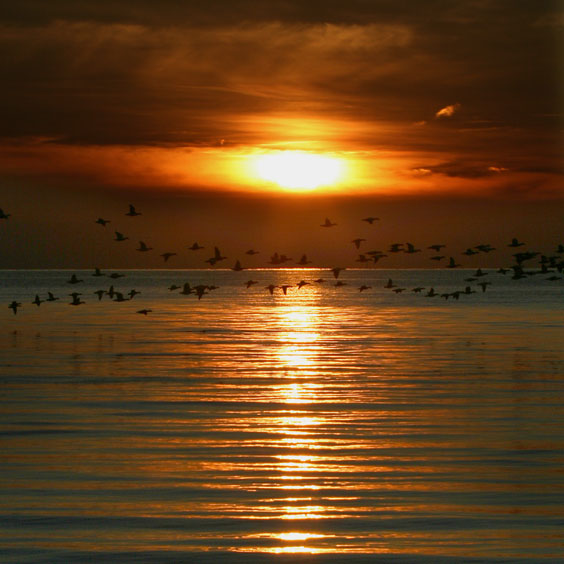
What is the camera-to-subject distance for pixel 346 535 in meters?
14.6

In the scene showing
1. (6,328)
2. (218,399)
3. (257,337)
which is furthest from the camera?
(6,328)

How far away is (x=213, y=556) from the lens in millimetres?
13672

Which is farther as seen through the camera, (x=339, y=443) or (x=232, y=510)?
(x=339, y=443)

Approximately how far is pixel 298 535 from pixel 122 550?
2257 millimetres

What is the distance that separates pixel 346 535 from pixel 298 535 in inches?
24.1

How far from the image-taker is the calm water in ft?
47.1

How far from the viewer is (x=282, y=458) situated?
1983 cm

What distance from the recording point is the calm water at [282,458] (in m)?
14.4

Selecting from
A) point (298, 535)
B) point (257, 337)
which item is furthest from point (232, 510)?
point (257, 337)

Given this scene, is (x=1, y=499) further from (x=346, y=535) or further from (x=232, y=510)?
(x=346, y=535)

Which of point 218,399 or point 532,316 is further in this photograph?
point 532,316

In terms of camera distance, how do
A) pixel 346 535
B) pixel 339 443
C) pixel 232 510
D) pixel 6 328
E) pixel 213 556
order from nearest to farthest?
pixel 213 556 → pixel 346 535 → pixel 232 510 → pixel 339 443 → pixel 6 328

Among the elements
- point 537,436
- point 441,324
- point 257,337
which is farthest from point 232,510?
point 441,324

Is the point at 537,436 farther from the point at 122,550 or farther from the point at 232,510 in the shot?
the point at 122,550
